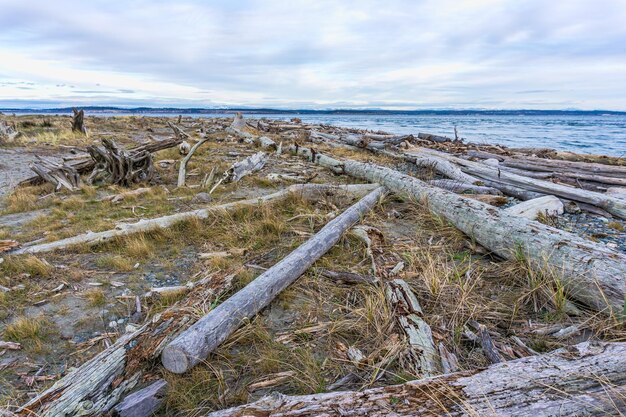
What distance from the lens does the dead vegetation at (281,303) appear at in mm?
2684

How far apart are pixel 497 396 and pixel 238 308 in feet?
6.99

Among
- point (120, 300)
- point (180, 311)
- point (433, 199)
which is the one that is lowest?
point (120, 300)

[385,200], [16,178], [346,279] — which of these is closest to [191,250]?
[346,279]

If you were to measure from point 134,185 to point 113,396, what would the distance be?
7.46 meters

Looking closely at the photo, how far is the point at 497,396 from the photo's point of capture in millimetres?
1853

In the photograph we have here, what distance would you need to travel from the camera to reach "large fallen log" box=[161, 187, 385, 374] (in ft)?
8.60

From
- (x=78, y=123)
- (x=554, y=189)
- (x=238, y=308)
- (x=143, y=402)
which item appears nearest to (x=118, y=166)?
(x=238, y=308)

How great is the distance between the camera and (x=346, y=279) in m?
4.07

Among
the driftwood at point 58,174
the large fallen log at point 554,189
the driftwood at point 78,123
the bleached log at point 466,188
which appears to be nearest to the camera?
the large fallen log at point 554,189

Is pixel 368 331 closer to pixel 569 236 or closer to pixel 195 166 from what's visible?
pixel 569 236

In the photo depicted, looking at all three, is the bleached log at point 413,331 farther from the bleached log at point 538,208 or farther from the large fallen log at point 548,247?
the bleached log at point 538,208

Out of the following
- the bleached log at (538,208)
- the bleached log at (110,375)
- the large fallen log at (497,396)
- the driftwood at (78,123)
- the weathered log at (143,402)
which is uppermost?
the driftwood at (78,123)

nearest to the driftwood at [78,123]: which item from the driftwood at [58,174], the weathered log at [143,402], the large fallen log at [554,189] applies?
the driftwood at [58,174]

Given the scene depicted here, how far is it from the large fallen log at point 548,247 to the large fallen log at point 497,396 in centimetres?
131
